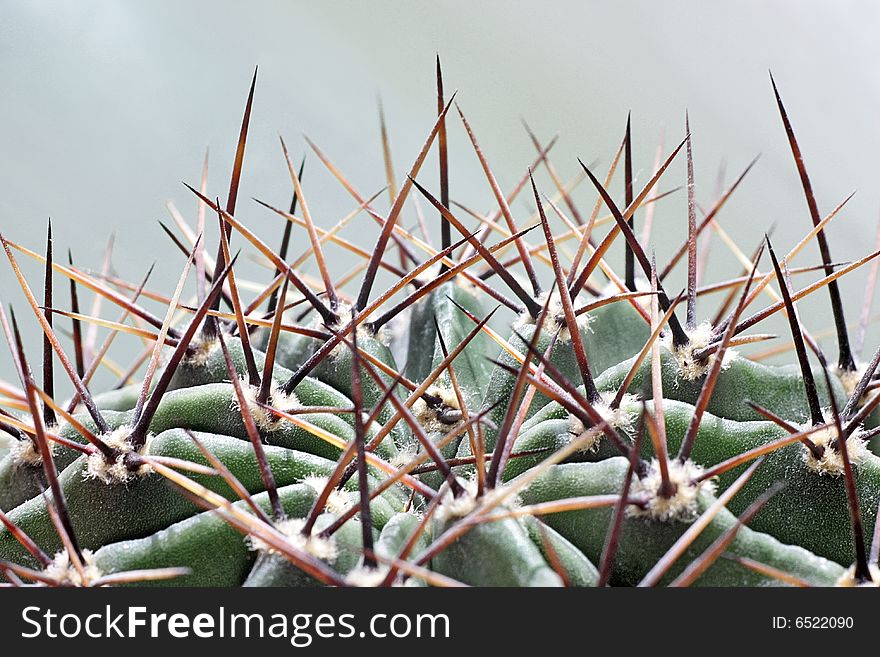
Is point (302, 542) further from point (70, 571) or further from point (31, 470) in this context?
point (31, 470)

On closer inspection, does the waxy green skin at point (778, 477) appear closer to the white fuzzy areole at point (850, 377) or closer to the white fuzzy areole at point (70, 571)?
the white fuzzy areole at point (850, 377)

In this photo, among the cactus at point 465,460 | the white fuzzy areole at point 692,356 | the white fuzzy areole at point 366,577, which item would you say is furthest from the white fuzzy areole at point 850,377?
the white fuzzy areole at point 366,577

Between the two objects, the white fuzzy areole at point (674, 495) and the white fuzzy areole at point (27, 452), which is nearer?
the white fuzzy areole at point (674, 495)

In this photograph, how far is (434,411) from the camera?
76cm

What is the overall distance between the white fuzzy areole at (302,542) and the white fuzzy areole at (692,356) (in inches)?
12.5

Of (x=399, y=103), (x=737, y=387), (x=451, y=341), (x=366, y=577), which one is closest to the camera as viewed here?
(x=366, y=577)

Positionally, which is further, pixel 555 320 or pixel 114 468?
pixel 555 320

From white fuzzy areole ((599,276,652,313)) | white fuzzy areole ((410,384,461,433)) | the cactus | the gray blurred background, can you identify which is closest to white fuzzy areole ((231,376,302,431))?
the cactus

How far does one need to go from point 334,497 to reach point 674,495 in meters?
0.22

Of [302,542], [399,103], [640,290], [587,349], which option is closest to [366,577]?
[302,542]

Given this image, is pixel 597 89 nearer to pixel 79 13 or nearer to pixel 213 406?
pixel 79 13

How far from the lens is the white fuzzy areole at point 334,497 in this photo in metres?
0.61

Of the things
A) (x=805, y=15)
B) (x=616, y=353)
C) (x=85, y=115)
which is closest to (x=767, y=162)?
(x=805, y=15)
